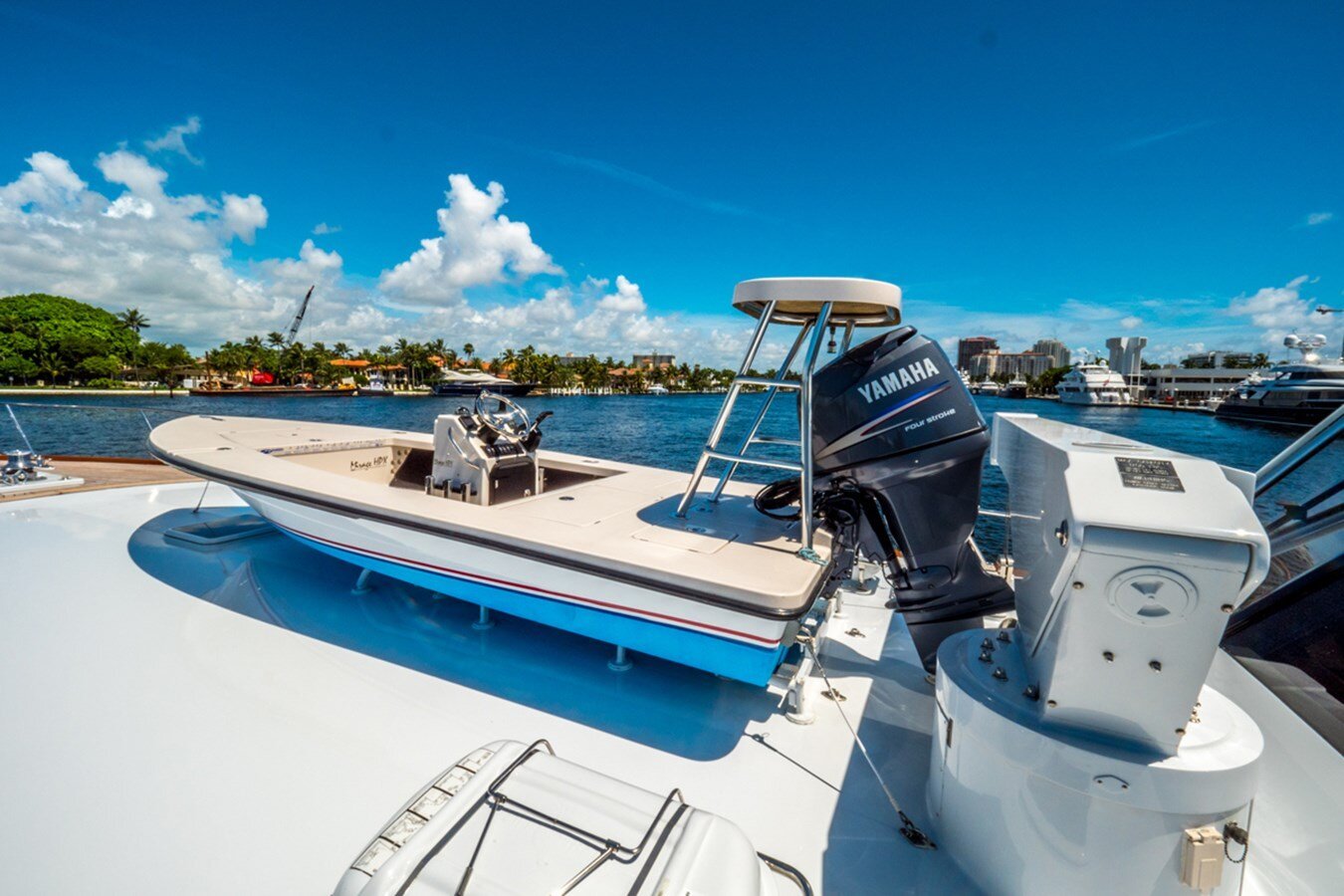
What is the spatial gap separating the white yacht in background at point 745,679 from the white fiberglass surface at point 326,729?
0.01 m

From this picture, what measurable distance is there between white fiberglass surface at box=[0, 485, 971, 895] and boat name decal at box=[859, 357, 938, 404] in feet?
4.49

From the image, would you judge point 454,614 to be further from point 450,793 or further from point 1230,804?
point 1230,804

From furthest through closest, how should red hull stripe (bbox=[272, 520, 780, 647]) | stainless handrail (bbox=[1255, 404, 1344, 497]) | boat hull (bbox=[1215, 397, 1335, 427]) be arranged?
1. boat hull (bbox=[1215, 397, 1335, 427])
2. stainless handrail (bbox=[1255, 404, 1344, 497])
3. red hull stripe (bbox=[272, 520, 780, 647])

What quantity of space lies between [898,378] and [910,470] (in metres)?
0.35

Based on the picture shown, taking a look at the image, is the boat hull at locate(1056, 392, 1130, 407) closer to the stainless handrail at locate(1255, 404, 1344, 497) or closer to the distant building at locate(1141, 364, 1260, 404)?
the distant building at locate(1141, 364, 1260, 404)

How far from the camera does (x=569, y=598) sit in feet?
7.93

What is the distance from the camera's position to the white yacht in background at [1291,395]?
776 inches

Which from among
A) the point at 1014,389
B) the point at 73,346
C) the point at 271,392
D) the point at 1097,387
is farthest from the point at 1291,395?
the point at 73,346

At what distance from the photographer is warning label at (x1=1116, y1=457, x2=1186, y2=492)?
120cm

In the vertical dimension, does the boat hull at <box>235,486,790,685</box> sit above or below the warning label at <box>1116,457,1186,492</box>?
below

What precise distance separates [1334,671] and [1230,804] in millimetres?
1066

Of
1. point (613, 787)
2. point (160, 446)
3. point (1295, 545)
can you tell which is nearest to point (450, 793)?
point (613, 787)

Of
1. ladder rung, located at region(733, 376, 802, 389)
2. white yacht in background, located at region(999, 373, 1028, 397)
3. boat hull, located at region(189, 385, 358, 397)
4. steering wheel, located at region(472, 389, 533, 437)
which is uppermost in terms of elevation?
white yacht in background, located at region(999, 373, 1028, 397)

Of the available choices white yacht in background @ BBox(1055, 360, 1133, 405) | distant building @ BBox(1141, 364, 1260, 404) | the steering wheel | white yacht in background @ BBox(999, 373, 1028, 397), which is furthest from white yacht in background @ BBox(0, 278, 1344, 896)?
white yacht in background @ BBox(999, 373, 1028, 397)
